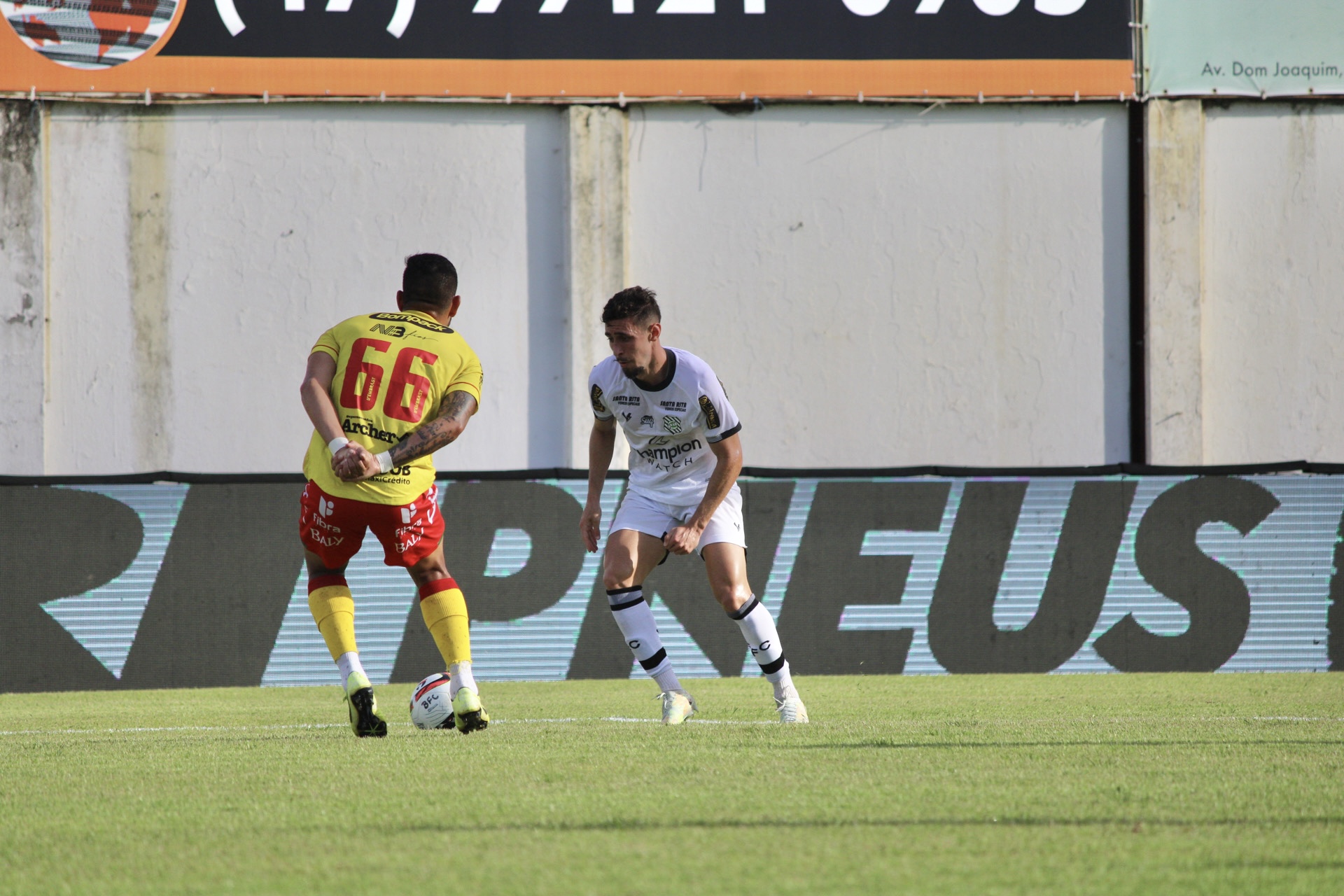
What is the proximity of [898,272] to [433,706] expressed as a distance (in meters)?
9.27

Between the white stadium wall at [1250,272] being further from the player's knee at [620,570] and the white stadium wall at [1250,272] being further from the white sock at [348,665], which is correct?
the white sock at [348,665]

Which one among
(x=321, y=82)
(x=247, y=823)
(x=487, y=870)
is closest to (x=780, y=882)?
(x=487, y=870)

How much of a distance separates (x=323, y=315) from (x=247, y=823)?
10.5 metres

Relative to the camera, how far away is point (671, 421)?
Result: 638 centimetres

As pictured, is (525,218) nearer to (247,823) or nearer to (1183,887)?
(247,823)

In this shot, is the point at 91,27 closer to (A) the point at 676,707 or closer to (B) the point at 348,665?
(B) the point at 348,665

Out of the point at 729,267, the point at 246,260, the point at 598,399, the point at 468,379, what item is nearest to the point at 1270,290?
the point at 729,267

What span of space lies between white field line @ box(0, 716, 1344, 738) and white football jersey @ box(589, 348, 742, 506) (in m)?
1.04

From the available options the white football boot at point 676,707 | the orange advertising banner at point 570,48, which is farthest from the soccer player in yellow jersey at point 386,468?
the orange advertising banner at point 570,48

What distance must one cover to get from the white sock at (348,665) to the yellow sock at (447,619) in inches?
12.4

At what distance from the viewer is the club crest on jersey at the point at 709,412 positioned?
6223 millimetres

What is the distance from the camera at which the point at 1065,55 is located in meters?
14.1

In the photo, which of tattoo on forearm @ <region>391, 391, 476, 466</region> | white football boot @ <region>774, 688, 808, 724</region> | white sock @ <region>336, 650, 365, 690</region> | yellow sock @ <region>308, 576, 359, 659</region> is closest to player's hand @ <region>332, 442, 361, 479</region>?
tattoo on forearm @ <region>391, 391, 476, 466</region>

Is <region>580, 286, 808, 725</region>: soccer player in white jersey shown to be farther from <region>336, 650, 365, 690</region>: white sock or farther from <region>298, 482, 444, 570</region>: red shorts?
<region>336, 650, 365, 690</region>: white sock
